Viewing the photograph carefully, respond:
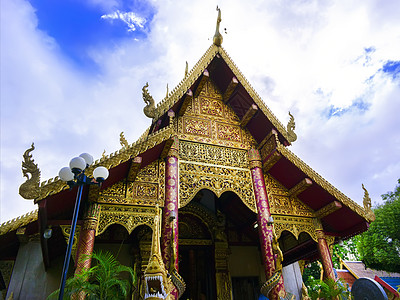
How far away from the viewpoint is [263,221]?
7.02 meters

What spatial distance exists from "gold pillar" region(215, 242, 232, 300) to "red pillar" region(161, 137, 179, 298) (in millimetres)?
3887

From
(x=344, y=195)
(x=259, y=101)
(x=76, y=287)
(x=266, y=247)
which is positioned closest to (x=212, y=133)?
(x=259, y=101)

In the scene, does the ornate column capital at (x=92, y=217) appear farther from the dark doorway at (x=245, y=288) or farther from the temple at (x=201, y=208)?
the dark doorway at (x=245, y=288)

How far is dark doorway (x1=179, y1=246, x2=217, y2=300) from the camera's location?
Answer: 366 inches

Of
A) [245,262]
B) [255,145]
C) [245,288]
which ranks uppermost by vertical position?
[255,145]

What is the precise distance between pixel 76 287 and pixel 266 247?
4.13m

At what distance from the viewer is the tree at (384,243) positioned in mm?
13844

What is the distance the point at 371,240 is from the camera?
48.6 feet

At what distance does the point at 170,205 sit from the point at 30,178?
2756 millimetres

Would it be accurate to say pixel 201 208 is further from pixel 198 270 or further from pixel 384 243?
pixel 384 243

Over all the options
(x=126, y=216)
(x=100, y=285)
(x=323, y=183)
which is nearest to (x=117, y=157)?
(x=126, y=216)

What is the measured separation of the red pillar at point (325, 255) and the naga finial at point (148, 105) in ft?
17.7

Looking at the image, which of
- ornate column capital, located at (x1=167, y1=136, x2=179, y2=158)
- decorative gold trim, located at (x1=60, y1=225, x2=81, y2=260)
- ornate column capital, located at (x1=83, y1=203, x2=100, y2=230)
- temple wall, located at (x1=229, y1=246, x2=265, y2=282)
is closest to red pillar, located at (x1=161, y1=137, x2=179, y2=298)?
ornate column capital, located at (x1=167, y1=136, x2=179, y2=158)

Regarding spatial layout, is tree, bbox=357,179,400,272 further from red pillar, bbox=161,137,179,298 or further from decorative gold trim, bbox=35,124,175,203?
decorative gold trim, bbox=35,124,175,203
